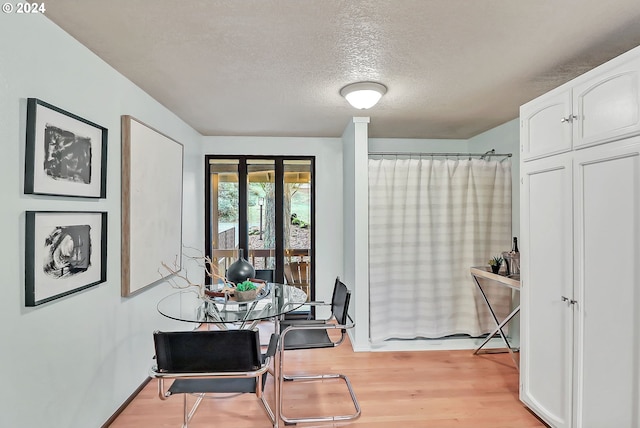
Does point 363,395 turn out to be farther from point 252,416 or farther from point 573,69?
point 573,69

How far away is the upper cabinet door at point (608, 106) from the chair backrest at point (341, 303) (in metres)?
1.68

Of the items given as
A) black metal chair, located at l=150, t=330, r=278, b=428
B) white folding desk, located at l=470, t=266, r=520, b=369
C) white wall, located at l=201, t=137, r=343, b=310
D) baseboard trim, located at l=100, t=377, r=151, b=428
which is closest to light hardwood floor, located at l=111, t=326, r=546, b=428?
baseboard trim, located at l=100, t=377, r=151, b=428

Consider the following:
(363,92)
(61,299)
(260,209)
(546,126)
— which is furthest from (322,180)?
(61,299)

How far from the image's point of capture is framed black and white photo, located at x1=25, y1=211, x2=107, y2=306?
60.1 inches

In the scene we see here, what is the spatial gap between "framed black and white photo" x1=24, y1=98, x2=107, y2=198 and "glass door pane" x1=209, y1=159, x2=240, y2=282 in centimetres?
→ 230

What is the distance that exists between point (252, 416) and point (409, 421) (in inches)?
41.1

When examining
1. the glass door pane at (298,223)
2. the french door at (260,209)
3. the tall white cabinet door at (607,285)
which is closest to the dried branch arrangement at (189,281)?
the french door at (260,209)

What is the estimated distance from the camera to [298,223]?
14.7ft

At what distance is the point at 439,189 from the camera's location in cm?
354

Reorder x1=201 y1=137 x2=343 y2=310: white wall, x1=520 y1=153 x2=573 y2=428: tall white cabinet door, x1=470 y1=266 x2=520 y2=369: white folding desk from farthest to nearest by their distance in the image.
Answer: x1=201 y1=137 x2=343 y2=310: white wall → x1=470 y1=266 x2=520 y2=369: white folding desk → x1=520 y1=153 x2=573 y2=428: tall white cabinet door

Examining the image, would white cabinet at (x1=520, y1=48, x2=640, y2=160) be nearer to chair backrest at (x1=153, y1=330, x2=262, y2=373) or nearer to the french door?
chair backrest at (x1=153, y1=330, x2=262, y2=373)

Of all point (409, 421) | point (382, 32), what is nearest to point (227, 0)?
point (382, 32)

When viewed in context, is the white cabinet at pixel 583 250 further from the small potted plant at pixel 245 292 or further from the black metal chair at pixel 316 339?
the small potted plant at pixel 245 292

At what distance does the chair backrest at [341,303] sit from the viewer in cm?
243
